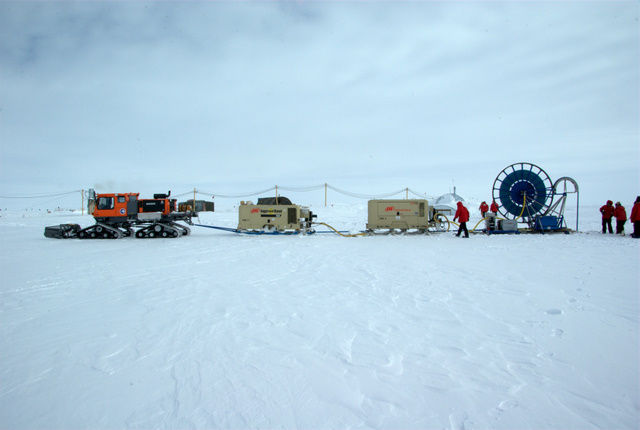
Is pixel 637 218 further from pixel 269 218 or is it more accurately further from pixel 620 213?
pixel 269 218

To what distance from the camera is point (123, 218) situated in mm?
14531

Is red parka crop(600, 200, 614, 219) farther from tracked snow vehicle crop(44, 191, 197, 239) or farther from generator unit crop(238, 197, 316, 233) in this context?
tracked snow vehicle crop(44, 191, 197, 239)

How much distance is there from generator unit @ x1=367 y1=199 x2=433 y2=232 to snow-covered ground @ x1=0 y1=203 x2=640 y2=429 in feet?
32.2

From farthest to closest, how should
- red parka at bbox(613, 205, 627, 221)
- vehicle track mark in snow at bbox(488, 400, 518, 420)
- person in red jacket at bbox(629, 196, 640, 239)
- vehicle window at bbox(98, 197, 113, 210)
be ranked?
1. vehicle window at bbox(98, 197, 113, 210)
2. red parka at bbox(613, 205, 627, 221)
3. person in red jacket at bbox(629, 196, 640, 239)
4. vehicle track mark in snow at bbox(488, 400, 518, 420)

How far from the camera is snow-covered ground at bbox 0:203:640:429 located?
7.26 feet

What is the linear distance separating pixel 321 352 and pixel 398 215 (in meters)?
13.5

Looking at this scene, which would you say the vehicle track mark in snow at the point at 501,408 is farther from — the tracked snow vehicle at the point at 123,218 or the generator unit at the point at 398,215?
the tracked snow vehicle at the point at 123,218

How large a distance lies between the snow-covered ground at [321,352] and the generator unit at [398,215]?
9807mm

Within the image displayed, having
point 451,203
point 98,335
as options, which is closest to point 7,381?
point 98,335

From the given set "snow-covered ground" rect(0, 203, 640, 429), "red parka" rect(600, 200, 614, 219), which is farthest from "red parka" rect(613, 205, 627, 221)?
"snow-covered ground" rect(0, 203, 640, 429)

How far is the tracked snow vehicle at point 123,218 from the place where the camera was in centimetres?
1446

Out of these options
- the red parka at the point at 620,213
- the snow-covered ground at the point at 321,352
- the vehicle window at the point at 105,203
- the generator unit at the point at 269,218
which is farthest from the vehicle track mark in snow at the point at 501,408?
the red parka at the point at 620,213

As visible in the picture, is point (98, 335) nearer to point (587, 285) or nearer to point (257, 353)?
point (257, 353)

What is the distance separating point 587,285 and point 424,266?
283cm
